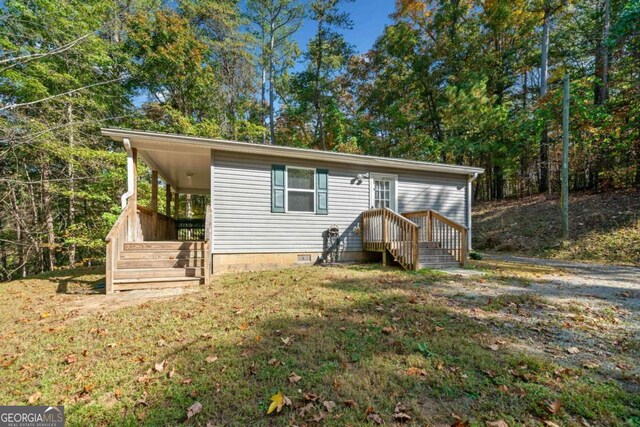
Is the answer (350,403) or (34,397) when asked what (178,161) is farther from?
(350,403)

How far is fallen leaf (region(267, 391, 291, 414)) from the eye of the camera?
79.4 inches

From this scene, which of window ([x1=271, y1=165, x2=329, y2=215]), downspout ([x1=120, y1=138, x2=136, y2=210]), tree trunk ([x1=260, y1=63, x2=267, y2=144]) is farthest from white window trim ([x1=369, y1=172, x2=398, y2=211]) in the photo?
tree trunk ([x1=260, y1=63, x2=267, y2=144])

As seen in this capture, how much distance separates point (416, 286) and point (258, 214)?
4.22 meters

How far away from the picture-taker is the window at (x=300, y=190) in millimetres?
7691

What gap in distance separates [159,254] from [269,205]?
277 centimetres

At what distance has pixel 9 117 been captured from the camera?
22.8 ft

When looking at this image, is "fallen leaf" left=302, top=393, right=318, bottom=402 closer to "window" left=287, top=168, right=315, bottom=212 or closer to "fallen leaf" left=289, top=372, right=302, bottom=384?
"fallen leaf" left=289, top=372, right=302, bottom=384

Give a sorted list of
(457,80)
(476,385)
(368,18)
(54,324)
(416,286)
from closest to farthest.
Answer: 1. (476,385)
2. (54,324)
3. (416,286)
4. (457,80)
5. (368,18)

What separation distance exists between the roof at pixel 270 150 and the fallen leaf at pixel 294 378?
17.8ft

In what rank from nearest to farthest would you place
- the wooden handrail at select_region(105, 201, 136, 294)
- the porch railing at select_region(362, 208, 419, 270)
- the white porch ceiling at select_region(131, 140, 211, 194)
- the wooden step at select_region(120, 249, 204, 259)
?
the wooden handrail at select_region(105, 201, 136, 294)
the wooden step at select_region(120, 249, 204, 259)
the white porch ceiling at select_region(131, 140, 211, 194)
the porch railing at select_region(362, 208, 419, 270)

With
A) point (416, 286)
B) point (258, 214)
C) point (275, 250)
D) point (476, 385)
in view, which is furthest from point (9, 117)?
point (476, 385)

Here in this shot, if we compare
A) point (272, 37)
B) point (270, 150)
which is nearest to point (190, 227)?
point (270, 150)

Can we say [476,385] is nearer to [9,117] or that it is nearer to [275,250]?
[275,250]

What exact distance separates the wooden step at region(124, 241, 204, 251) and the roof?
7.53 feet
